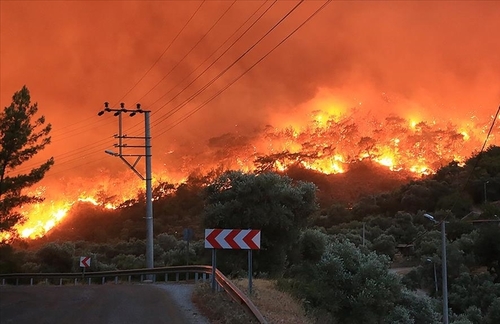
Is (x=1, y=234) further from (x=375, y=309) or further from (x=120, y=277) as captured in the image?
(x=375, y=309)

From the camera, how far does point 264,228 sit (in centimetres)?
3316

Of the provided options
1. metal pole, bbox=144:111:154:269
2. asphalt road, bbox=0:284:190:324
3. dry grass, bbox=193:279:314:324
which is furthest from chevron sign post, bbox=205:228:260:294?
metal pole, bbox=144:111:154:269

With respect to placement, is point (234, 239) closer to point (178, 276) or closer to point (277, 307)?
point (277, 307)

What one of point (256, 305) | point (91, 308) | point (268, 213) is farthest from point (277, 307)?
point (268, 213)

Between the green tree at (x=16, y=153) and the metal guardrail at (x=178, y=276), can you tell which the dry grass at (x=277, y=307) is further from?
the green tree at (x=16, y=153)

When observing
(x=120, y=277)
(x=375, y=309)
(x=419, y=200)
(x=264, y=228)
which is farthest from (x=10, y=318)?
(x=419, y=200)

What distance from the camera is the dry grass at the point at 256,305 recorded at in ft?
44.2

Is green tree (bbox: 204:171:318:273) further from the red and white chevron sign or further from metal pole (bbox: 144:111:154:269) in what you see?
the red and white chevron sign

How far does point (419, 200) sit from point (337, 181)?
34414mm

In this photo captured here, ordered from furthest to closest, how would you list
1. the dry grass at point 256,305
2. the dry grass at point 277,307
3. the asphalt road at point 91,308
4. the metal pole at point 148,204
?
1. the metal pole at point 148,204
2. the asphalt road at point 91,308
3. the dry grass at point 277,307
4. the dry grass at point 256,305

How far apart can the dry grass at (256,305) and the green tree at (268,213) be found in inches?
513

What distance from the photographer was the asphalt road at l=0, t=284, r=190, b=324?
47.1 feet

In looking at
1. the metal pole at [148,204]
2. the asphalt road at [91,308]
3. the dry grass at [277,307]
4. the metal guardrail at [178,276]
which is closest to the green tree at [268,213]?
the metal guardrail at [178,276]

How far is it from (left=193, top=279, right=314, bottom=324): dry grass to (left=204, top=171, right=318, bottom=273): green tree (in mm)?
13043
